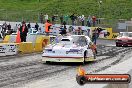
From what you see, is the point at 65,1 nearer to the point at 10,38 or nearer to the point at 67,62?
the point at 10,38

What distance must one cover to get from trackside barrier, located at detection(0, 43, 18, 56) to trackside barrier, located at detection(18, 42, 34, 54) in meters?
1.01

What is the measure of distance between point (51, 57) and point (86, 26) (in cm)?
3047

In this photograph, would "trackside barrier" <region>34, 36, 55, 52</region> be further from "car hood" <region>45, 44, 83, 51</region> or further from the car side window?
"car hood" <region>45, 44, 83, 51</region>

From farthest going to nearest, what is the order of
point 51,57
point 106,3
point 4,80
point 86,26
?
1. point 106,3
2. point 86,26
3. point 51,57
4. point 4,80

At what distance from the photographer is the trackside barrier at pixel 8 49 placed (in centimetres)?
2311

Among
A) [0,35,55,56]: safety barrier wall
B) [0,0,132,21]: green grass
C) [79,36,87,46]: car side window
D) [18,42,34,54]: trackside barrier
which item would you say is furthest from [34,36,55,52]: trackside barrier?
[0,0,132,21]: green grass

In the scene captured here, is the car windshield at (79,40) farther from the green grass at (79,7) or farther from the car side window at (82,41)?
the green grass at (79,7)

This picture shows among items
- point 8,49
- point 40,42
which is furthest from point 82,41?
point 40,42

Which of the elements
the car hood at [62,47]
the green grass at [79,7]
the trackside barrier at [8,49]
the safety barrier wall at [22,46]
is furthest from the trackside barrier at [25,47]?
the green grass at [79,7]

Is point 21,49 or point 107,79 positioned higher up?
point 107,79

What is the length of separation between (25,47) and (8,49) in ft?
8.38

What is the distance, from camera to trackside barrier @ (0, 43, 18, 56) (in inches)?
910

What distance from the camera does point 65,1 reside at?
7875 centimetres

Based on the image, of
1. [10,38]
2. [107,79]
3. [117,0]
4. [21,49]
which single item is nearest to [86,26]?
[10,38]
